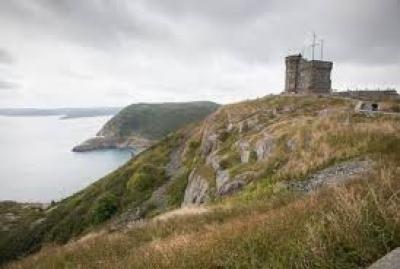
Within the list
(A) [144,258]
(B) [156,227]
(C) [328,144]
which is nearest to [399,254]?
(A) [144,258]

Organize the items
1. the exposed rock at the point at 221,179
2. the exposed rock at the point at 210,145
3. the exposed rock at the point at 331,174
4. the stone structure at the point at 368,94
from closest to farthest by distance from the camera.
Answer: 1. the exposed rock at the point at 331,174
2. the exposed rock at the point at 221,179
3. the exposed rock at the point at 210,145
4. the stone structure at the point at 368,94

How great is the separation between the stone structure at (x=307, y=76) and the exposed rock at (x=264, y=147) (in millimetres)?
44309

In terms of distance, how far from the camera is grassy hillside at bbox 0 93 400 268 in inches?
217

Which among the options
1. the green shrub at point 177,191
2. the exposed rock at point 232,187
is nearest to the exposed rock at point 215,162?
the green shrub at point 177,191

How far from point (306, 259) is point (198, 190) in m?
33.3

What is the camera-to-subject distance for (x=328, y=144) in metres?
22.9

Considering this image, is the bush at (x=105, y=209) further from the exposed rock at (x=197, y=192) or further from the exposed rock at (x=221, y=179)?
the exposed rock at (x=221, y=179)

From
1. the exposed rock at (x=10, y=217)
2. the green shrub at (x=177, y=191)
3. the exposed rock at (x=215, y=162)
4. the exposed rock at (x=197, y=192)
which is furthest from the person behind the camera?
the exposed rock at (x=10, y=217)

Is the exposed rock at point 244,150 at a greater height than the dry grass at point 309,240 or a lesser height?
lesser

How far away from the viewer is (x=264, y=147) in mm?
32625

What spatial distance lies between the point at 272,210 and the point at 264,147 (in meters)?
22.6

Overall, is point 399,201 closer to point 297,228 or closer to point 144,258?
point 297,228

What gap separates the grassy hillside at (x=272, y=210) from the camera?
552 cm

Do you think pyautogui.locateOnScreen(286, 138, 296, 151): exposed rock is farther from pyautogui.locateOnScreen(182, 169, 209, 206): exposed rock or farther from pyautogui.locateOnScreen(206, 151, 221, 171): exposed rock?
pyautogui.locateOnScreen(206, 151, 221, 171): exposed rock
